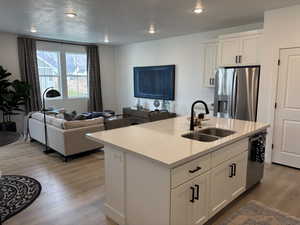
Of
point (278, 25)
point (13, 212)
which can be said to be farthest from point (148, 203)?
point (278, 25)

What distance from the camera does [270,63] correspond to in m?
3.75

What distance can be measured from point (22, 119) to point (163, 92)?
4.09 metres

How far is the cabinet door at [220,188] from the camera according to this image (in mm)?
2178

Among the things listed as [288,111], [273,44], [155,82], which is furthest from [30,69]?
[288,111]

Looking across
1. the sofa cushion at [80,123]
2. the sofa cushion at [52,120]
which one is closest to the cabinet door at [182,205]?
the sofa cushion at [80,123]

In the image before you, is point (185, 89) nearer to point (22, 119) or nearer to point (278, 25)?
point (278, 25)

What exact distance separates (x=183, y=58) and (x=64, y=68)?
3755mm

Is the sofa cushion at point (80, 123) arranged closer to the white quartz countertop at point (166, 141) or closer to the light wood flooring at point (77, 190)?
the light wood flooring at point (77, 190)

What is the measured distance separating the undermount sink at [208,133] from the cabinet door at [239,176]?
0.31 m

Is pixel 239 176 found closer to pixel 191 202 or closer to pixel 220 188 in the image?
pixel 220 188

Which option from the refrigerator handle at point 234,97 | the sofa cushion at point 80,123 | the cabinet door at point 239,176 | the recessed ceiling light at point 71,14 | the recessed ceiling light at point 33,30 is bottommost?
the cabinet door at point 239,176

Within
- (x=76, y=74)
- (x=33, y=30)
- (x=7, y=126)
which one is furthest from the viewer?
(x=76, y=74)

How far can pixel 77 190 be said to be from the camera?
9.85 ft

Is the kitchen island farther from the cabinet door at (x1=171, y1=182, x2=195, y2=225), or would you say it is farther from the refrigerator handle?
the refrigerator handle
